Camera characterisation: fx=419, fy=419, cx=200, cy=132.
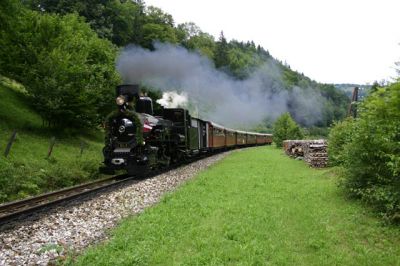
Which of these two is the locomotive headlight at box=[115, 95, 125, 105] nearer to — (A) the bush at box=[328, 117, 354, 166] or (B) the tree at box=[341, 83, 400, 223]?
(A) the bush at box=[328, 117, 354, 166]

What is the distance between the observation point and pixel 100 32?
2117 inches

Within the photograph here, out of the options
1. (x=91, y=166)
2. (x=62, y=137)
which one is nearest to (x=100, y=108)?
(x=62, y=137)

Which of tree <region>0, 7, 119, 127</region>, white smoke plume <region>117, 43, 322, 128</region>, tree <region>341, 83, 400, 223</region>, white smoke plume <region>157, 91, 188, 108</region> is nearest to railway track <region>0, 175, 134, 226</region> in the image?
tree <region>341, 83, 400, 223</region>

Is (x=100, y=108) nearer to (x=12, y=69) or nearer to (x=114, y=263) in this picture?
(x=12, y=69)

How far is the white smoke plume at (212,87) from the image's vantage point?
28.2 metres

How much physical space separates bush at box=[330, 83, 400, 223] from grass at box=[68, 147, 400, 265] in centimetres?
47

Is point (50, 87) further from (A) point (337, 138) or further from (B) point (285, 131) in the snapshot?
(B) point (285, 131)

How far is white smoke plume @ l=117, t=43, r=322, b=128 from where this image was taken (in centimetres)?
2819

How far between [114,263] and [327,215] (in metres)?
5.30

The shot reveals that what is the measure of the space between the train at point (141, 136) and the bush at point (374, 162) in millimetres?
7789

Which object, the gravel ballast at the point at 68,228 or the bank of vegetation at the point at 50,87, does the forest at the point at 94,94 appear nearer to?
the bank of vegetation at the point at 50,87

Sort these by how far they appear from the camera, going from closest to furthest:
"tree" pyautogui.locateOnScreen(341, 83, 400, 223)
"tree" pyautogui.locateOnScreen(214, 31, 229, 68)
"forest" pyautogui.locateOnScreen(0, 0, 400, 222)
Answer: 1. "tree" pyautogui.locateOnScreen(341, 83, 400, 223)
2. "forest" pyautogui.locateOnScreen(0, 0, 400, 222)
3. "tree" pyautogui.locateOnScreen(214, 31, 229, 68)

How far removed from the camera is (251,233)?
7.56 metres

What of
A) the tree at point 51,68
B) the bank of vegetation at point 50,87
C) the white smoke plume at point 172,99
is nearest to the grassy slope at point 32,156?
the bank of vegetation at point 50,87
